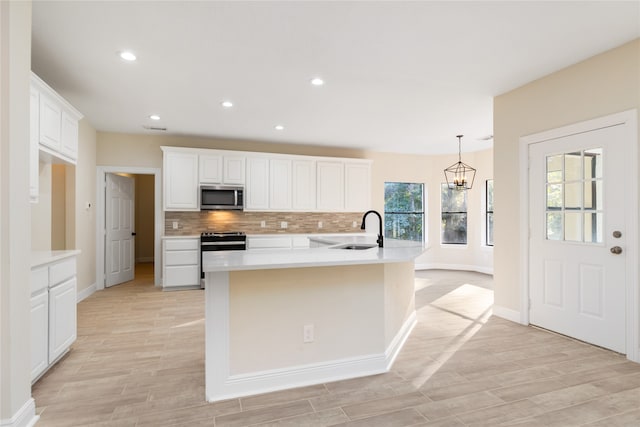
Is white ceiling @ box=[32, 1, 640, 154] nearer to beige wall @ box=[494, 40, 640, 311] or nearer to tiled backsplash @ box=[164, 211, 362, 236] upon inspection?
beige wall @ box=[494, 40, 640, 311]

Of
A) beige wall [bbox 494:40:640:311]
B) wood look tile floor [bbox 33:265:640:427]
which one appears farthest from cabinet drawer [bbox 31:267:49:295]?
beige wall [bbox 494:40:640:311]

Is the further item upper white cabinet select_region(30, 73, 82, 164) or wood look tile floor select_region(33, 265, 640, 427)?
upper white cabinet select_region(30, 73, 82, 164)

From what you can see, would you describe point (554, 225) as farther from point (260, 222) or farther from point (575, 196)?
point (260, 222)

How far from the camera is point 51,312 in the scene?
105 inches

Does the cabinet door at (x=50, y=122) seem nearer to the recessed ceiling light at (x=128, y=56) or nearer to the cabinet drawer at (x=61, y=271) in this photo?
the recessed ceiling light at (x=128, y=56)

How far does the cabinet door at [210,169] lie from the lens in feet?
19.6

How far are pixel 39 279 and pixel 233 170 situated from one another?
153 inches

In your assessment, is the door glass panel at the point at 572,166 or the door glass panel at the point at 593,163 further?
the door glass panel at the point at 572,166

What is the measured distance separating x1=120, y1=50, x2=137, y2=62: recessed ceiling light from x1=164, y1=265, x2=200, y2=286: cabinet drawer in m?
3.47

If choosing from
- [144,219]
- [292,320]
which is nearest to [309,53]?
[292,320]

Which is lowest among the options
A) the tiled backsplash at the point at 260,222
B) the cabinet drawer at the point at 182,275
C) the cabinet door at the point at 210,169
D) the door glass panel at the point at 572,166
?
the cabinet drawer at the point at 182,275

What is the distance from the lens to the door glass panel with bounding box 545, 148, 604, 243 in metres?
3.17

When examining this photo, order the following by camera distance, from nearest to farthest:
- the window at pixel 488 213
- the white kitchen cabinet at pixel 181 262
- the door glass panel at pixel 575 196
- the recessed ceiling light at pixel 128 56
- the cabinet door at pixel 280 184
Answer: the recessed ceiling light at pixel 128 56 → the door glass panel at pixel 575 196 → the white kitchen cabinet at pixel 181 262 → the cabinet door at pixel 280 184 → the window at pixel 488 213

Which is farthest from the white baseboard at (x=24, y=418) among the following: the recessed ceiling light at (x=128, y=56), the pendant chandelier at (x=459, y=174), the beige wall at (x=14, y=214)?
the pendant chandelier at (x=459, y=174)
